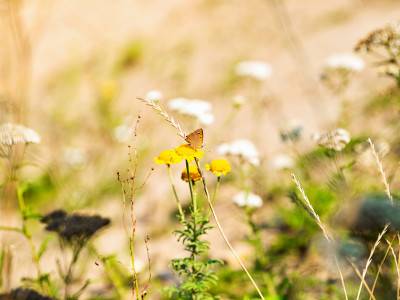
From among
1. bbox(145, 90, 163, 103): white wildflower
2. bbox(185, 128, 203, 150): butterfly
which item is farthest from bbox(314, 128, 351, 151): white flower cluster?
bbox(185, 128, 203, 150): butterfly

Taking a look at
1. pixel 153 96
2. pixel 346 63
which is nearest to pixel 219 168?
pixel 153 96

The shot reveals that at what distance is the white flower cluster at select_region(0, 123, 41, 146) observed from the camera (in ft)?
8.32

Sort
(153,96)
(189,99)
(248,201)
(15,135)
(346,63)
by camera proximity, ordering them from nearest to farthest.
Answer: (153,96), (15,135), (248,201), (346,63), (189,99)

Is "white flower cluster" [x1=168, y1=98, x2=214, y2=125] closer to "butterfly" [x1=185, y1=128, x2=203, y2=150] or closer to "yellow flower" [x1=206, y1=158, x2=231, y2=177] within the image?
"yellow flower" [x1=206, y1=158, x2=231, y2=177]

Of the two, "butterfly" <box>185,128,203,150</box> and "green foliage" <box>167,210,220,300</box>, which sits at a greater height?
"butterfly" <box>185,128,203,150</box>

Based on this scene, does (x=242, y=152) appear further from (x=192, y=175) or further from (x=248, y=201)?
(x=192, y=175)

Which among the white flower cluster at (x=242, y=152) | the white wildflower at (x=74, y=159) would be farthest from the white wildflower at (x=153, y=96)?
the white wildflower at (x=74, y=159)

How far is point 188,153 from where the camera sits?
204 cm

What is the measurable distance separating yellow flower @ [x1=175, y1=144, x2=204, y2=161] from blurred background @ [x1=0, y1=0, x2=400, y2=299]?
0.52m

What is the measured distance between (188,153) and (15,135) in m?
1.04

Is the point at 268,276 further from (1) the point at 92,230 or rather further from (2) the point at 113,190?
(2) the point at 113,190

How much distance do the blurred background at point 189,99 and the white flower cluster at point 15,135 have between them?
16 cm

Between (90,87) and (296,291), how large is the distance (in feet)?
24.6

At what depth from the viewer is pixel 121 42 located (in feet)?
37.2
